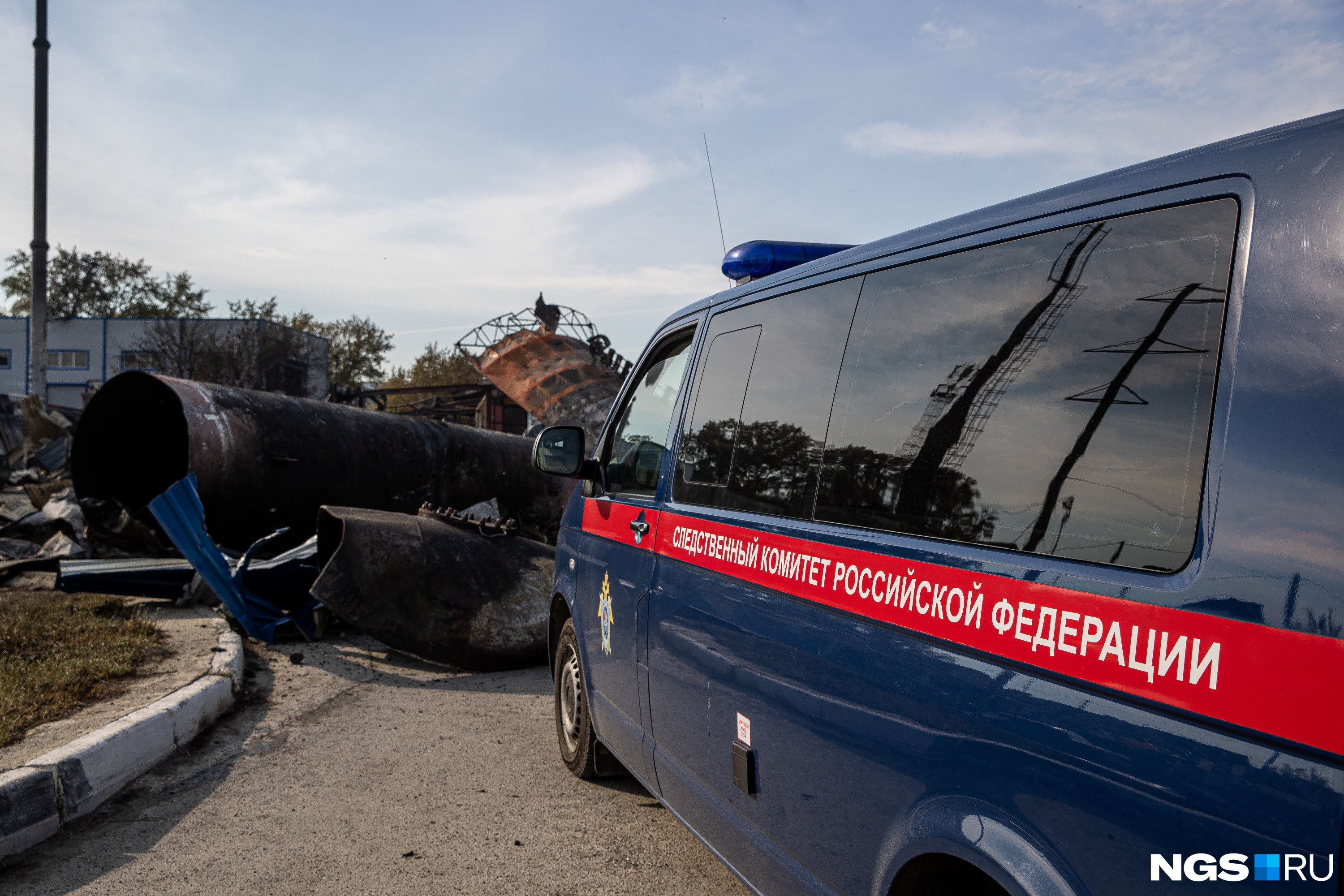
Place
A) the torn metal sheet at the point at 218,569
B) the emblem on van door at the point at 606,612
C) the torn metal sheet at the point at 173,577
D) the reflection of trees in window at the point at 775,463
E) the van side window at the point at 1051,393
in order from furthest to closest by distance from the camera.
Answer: the torn metal sheet at the point at 173,577 < the torn metal sheet at the point at 218,569 < the emblem on van door at the point at 606,612 < the reflection of trees in window at the point at 775,463 < the van side window at the point at 1051,393

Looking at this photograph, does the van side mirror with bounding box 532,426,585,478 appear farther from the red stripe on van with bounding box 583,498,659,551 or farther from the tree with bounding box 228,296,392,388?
the tree with bounding box 228,296,392,388

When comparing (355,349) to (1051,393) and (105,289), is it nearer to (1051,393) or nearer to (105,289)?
(105,289)

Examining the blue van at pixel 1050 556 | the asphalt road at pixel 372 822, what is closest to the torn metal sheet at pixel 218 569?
the asphalt road at pixel 372 822

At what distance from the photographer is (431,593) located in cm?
649

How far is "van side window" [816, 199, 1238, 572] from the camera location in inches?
57.4

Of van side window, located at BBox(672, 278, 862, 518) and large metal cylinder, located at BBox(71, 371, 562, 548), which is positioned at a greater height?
van side window, located at BBox(672, 278, 862, 518)

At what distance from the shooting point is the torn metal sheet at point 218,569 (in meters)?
6.95

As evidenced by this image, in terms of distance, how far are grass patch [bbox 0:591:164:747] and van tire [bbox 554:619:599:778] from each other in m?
2.42

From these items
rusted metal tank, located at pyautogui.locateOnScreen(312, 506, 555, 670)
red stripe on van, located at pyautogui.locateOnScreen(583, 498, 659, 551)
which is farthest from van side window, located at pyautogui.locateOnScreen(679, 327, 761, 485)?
rusted metal tank, located at pyautogui.locateOnScreen(312, 506, 555, 670)

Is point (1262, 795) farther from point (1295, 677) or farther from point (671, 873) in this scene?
point (671, 873)

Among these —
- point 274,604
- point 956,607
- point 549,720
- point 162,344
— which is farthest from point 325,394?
point 956,607

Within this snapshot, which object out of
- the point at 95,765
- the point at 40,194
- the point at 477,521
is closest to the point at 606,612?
the point at 95,765

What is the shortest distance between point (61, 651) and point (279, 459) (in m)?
3.30

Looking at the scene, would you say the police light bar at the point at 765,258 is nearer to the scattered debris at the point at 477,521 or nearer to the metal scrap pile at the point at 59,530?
the scattered debris at the point at 477,521
